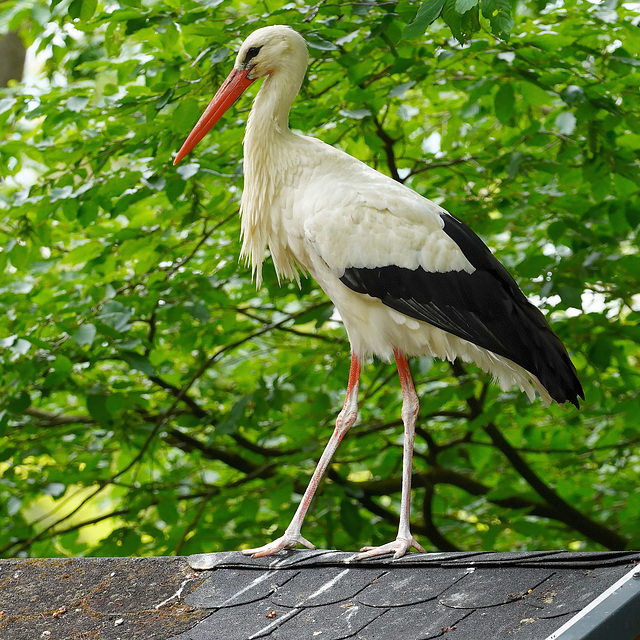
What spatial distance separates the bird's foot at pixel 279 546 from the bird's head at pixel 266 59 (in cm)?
177

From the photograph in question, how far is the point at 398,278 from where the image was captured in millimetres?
3596

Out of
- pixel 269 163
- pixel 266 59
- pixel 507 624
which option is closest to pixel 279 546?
pixel 507 624

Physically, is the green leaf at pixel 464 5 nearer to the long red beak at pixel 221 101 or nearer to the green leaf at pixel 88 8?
the long red beak at pixel 221 101

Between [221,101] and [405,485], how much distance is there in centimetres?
195

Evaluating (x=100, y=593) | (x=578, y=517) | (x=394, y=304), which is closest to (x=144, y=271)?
(x=394, y=304)

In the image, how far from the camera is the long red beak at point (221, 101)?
402 centimetres

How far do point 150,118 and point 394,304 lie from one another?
1.79 meters

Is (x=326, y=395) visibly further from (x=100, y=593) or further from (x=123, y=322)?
(x=100, y=593)

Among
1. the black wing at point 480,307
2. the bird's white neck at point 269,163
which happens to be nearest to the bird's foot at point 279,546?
the black wing at point 480,307

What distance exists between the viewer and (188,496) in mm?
6223

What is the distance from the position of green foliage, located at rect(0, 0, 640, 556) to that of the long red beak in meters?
0.25

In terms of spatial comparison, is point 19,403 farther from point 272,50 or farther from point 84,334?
point 272,50

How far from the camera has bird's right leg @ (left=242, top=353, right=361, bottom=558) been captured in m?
3.28

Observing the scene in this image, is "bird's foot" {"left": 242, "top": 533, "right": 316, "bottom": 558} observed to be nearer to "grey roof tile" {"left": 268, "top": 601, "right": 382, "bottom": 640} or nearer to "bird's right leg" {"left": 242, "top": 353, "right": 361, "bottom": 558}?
"bird's right leg" {"left": 242, "top": 353, "right": 361, "bottom": 558}
